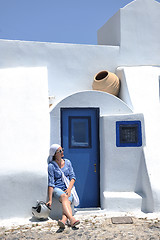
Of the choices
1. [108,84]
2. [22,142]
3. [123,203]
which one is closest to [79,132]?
[22,142]

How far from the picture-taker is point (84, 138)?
6.43 metres

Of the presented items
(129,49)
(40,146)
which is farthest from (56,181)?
(129,49)

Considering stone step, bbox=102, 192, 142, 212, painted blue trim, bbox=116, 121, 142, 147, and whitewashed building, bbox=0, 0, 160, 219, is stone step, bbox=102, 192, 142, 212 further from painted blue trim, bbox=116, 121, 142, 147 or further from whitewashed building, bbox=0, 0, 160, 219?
painted blue trim, bbox=116, 121, 142, 147

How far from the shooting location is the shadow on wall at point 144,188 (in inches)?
227

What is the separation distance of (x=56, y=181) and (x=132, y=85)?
3376 millimetres

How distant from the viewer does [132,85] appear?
295 inches

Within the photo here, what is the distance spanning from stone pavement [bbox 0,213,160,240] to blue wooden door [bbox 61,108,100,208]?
3.02 ft

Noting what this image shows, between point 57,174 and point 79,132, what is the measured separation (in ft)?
4.00

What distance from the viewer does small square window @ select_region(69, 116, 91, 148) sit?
638cm

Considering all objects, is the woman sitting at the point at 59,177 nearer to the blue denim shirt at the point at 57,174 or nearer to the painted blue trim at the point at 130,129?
the blue denim shirt at the point at 57,174

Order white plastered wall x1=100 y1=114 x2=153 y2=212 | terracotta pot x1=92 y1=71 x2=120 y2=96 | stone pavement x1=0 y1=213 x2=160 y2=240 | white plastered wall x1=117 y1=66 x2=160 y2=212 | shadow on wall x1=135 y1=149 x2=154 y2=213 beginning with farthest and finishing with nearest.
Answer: terracotta pot x1=92 y1=71 x2=120 y2=96, white plastered wall x1=100 y1=114 x2=153 y2=212, white plastered wall x1=117 y1=66 x2=160 y2=212, shadow on wall x1=135 y1=149 x2=154 y2=213, stone pavement x1=0 y1=213 x2=160 y2=240

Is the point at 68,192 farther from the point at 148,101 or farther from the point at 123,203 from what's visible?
the point at 148,101

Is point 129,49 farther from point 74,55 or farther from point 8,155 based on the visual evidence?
point 8,155

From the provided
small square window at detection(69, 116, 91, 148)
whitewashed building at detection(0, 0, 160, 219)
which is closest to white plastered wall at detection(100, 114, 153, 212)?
whitewashed building at detection(0, 0, 160, 219)
